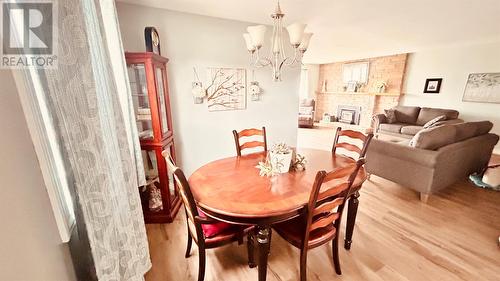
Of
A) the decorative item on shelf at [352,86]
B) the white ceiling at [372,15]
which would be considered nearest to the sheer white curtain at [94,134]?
the white ceiling at [372,15]

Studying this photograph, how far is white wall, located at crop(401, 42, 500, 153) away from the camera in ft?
14.3

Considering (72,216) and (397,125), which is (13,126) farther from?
(397,125)

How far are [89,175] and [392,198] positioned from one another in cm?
308

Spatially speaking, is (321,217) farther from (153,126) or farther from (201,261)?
(153,126)

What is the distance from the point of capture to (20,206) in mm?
734

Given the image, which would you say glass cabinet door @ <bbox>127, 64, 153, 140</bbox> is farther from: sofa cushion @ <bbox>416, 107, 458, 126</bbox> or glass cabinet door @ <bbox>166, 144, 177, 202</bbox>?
sofa cushion @ <bbox>416, 107, 458, 126</bbox>

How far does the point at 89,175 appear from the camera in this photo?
0.95 meters

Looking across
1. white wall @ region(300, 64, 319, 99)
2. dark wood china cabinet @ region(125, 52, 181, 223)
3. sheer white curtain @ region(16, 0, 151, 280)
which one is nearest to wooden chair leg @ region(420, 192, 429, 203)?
dark wood china cabinet @ region(125, 52, 181, 223)

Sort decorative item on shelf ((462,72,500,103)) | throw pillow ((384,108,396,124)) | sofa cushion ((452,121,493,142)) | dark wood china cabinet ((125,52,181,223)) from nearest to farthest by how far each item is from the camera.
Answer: dark wood china cabinet ((125,52,181,223)), sofa cushion ((452,121,493,142)), decorative item on shelf ((462,72,500,103)), throw pillow ((384,108,396,124))

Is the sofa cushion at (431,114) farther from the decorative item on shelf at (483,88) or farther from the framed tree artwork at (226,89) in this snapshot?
the framed tree artwork at (226,89)

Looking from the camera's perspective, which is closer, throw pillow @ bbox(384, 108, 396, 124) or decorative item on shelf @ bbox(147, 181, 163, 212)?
decorative item on shelf @ bbox(147, 181, 163, 212)

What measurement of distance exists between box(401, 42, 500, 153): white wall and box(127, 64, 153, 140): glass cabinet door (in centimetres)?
643

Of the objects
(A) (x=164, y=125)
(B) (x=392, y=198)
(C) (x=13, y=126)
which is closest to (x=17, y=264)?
(C) (x=13, y=126)

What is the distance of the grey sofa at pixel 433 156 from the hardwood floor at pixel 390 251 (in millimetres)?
323
